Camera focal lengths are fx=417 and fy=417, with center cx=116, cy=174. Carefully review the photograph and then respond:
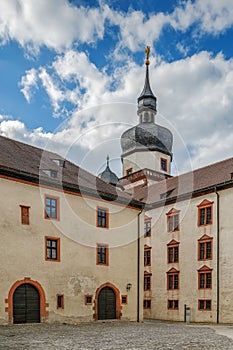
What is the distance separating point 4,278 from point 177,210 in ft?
49.1

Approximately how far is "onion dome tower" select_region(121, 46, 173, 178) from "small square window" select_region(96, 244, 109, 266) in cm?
2122

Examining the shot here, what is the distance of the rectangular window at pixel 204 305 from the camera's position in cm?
2673

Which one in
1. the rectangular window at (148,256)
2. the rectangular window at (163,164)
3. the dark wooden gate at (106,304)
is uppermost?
the rectangular window at (163,164)

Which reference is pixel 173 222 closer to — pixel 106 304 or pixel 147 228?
pixel 147 228

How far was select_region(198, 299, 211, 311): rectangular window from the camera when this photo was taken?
26727 mm

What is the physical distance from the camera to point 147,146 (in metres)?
46.2

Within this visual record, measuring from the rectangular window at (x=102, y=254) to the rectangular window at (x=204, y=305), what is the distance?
25.1ft

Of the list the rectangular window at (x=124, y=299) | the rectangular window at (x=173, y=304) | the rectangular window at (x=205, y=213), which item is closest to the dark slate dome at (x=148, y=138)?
the rectangular window at (x=205, y=213)

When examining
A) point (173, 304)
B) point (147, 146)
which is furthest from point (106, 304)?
point (147, 146)

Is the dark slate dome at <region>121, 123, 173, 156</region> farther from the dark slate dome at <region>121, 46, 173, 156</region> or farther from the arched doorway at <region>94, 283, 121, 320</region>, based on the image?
the arched doorway at <region>94, 283, 121, 320</region>

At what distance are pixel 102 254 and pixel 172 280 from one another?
8.11 metres

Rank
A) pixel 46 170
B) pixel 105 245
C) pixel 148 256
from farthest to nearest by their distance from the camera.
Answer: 1. pixel 148 256
2. pixel 105 245
3. pixel 46 170

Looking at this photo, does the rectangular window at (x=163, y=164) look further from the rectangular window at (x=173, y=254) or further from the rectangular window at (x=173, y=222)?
the rectangular window at (x=173, y=254)

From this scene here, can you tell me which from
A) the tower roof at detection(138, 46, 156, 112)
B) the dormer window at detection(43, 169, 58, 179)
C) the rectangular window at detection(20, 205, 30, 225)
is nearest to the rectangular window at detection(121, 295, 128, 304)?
the rectangular window at detection(20, 205, 30, 225)
